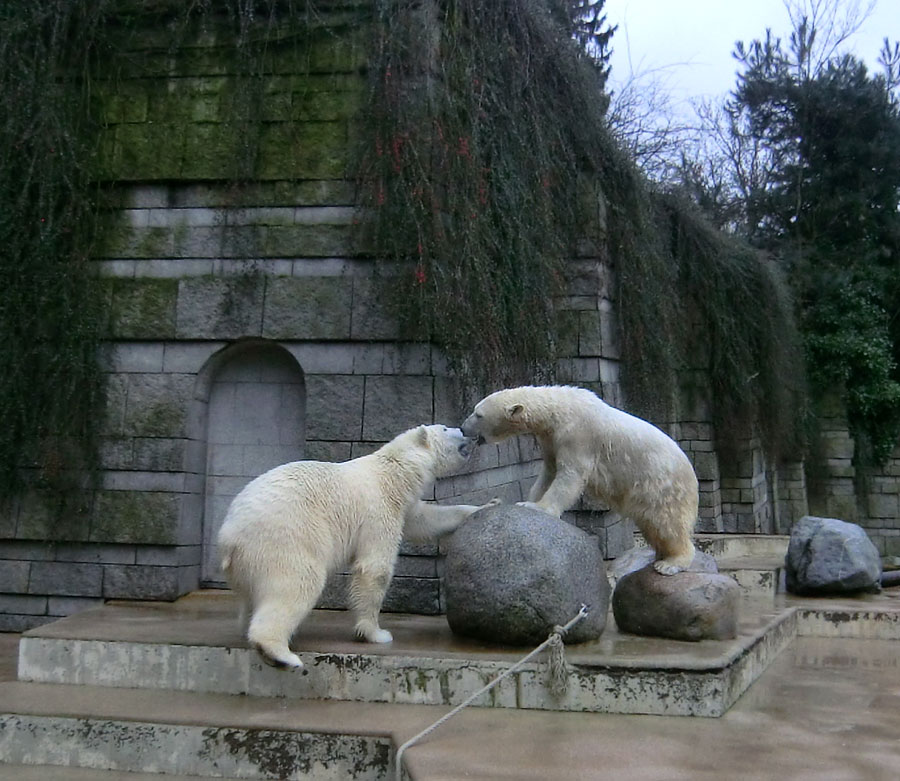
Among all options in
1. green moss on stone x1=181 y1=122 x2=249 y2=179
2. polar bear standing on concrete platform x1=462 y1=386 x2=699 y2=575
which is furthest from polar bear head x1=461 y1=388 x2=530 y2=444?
green moss on stone x1=181 y1=122 x2=249 y2=179

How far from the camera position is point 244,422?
7160 mm

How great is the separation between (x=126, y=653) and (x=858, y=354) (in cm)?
1516

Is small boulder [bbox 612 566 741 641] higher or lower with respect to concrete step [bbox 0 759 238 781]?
higher

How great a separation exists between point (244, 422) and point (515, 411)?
2603 mm

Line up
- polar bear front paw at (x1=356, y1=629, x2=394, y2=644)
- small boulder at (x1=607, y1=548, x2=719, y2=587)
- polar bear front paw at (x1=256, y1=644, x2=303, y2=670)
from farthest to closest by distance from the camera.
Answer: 1. small boulder at (x1=607, y1=548, x2=719, y2=587)
2. polar bear front paw at (x1=356, y1=629, x2=394, y2=644)
3. polar bear front paw at (x1=256, y1=644, x2=303, y2=670)

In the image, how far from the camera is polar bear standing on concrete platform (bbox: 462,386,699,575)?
528cm

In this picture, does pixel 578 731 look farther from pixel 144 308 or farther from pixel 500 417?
pixel 144 308

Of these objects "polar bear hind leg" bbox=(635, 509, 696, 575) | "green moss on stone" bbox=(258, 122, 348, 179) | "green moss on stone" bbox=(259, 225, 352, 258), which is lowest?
"polar bear hind leg" bbox=(635, 509, 696, 575)

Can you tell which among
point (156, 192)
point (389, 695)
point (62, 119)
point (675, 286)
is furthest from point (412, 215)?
point (675, 286)

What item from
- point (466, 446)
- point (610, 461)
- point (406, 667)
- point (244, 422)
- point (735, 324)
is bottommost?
point (406, 667)

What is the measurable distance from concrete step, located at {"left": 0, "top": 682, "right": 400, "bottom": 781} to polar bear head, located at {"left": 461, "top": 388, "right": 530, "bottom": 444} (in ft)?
5.18

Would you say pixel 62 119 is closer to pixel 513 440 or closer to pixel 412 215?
pixel 412 215

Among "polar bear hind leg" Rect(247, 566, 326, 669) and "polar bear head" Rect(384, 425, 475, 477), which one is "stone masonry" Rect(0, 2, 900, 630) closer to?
"polar bear head" Rect(384, 425, 475, 477)

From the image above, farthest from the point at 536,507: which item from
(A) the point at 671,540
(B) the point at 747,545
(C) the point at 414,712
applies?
(B) the point at 747,545
